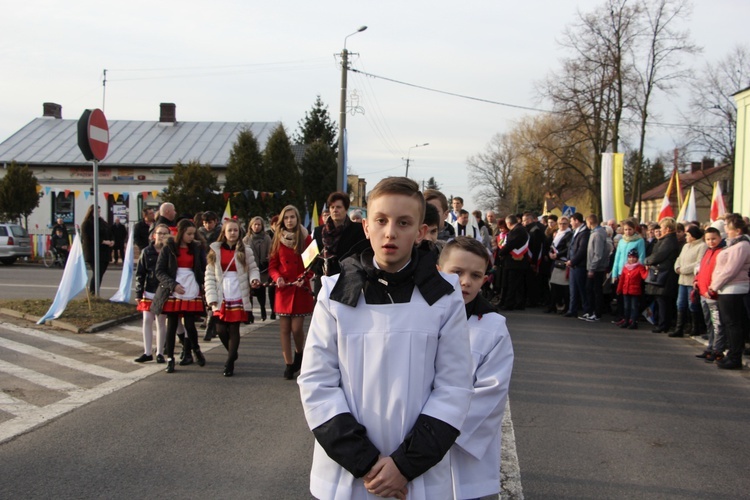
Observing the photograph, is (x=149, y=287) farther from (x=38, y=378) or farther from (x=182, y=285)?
(x=38, y=378)

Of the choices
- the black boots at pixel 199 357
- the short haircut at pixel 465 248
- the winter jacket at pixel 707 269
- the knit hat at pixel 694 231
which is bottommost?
the black boots at pixel 199 357

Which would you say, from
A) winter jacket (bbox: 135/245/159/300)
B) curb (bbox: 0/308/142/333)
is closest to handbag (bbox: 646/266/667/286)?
winter jacket (bbox: 135/245/159/300)

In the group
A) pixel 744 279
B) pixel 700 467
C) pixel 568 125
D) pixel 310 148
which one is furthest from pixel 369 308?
pixel 310 148

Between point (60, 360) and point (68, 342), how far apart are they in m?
1.32

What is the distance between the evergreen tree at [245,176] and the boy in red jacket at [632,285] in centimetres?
2390

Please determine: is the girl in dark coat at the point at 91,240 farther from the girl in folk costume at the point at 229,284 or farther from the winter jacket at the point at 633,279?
the winter jacket at the point at 633,279

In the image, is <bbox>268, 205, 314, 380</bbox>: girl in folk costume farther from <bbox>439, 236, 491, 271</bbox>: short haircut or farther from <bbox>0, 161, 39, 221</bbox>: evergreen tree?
<bbox>0, 161, 39, 221</bbox>: evergreen tree

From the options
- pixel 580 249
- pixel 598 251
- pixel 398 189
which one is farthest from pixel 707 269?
pixel 398 189

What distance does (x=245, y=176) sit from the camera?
114 ft

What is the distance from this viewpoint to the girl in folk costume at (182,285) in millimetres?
8477

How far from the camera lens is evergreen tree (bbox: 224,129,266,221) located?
34.6 m

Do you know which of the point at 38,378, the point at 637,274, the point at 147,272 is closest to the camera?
the point at 38,378

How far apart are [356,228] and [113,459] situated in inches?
144

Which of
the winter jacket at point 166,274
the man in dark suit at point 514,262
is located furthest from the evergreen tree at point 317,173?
the winter jacket at point 166,274
